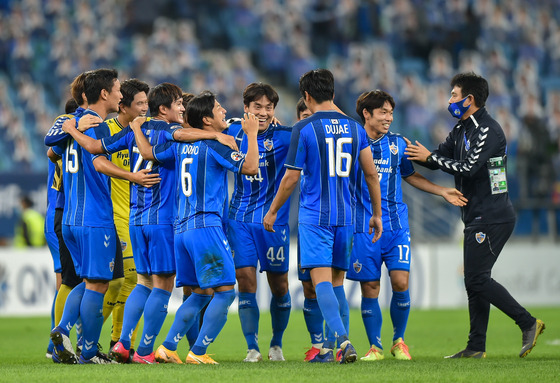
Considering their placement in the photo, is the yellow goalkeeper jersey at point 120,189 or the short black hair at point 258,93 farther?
the yellow goalkeeper jersey at point 120,189

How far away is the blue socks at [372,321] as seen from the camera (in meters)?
8.08

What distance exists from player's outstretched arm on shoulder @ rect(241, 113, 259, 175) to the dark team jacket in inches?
75.9

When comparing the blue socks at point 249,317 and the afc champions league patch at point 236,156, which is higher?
→ the afc champions league patch at point 236,156


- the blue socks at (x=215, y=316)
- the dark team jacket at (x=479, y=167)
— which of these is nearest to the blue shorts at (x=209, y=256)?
the blue socks at (x=215, y=316)

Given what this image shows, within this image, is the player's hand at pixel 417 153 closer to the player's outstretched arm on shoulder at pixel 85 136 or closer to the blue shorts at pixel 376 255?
the blue shorts at pixel 376 255

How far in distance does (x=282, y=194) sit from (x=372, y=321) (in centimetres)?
169

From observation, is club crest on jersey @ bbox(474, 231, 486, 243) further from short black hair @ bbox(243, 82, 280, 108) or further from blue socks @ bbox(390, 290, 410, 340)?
short black hair @ bbox(243, 82, 280, 108)

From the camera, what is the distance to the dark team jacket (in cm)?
800

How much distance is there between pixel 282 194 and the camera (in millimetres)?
7172

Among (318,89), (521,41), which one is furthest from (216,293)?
(521,41)

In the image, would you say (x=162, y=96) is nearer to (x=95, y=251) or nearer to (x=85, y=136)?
(x=85, y=136)

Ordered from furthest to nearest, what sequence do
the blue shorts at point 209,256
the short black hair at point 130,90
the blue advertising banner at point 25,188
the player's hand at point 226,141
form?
1. the blue advertising banner at point 25,188
2. the short black hair at point 130,90
3. the player's hand at point 226,141
4. the blue shorts at point 209,256

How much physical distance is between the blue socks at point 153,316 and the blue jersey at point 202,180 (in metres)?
0.57

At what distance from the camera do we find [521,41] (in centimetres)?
2211
